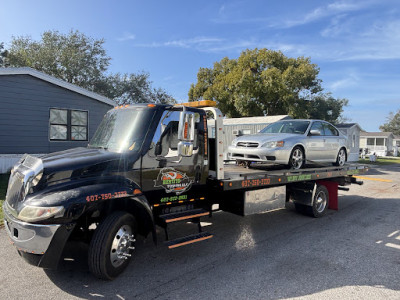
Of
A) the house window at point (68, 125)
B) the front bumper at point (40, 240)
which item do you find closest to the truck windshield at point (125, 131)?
the front bumper at point (40, 240)

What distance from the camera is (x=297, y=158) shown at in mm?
6852

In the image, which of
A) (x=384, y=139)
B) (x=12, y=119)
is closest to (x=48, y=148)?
(x=12, y=119)

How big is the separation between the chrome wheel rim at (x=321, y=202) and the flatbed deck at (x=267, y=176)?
501mm

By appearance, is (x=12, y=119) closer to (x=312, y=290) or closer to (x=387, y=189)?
(x=312, y=290)

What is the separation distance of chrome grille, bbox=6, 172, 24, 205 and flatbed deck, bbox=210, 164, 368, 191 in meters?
2.78

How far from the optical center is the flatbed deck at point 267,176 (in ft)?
16.3

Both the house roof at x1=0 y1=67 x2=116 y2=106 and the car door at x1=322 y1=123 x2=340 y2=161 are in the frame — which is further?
the house roof at x1=0 y1=67 x2=116 y2=106

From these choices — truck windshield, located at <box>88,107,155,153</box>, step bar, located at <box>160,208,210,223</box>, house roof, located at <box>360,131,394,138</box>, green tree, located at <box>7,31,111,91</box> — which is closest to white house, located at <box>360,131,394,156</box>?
house roof, located at <box>360,131,394,138</box>

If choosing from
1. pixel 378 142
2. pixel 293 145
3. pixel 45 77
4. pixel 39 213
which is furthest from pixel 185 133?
pixel 378 142

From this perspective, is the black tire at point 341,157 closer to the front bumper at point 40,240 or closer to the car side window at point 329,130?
the car side window at point 329,130

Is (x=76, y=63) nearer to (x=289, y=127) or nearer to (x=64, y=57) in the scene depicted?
(x=64, y=57)

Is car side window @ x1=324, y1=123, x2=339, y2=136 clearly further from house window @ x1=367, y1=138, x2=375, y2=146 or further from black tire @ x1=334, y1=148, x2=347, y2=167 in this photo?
house window @ x1=367, y1=138, x2=375, y2=146

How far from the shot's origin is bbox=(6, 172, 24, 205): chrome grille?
3.42m

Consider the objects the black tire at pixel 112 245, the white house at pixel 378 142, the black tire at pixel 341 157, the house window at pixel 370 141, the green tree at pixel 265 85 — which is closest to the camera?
the black tire at pixel 112 245
